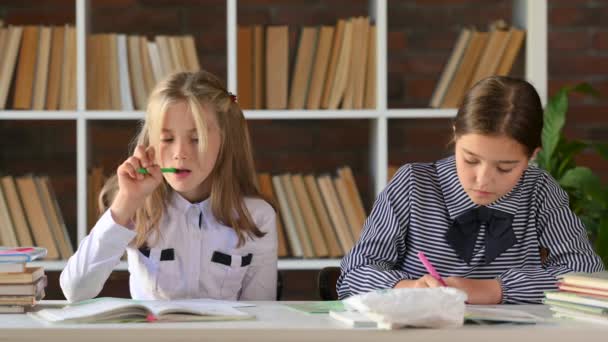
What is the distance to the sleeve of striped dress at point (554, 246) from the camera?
1.90 metres

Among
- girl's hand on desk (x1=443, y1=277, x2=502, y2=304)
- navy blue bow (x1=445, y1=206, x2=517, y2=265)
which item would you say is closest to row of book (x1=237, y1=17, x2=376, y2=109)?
navy blue bow (x1=445, y1=206, x2=517, y2=265)

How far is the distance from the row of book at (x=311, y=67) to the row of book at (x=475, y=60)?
26 cm

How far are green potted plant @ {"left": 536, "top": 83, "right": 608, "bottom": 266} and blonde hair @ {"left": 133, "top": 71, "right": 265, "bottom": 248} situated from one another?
3.52ft

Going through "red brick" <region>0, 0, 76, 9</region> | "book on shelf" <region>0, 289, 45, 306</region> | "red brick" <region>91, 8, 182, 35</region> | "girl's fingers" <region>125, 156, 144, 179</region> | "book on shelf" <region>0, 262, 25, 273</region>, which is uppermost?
"red brick" <region>0, 0, 76, 9</region>

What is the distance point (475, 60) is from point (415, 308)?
1.81 m

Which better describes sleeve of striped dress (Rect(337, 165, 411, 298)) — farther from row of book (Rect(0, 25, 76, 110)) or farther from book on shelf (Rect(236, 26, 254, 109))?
row of book (Rect(0, 25, 76, 110))

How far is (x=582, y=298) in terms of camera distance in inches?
60.3

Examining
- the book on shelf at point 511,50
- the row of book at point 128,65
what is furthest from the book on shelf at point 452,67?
the row of book at point 128,65

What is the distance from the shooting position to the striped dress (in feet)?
6.73

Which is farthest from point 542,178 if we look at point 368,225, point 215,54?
point 215,54

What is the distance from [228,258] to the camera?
209cm

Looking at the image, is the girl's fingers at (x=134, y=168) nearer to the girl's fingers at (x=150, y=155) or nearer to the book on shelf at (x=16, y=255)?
the girl's fingers at (x=150, y=155)

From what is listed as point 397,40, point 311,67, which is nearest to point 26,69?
point 311,67

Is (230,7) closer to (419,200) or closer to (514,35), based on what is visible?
(514,35)
